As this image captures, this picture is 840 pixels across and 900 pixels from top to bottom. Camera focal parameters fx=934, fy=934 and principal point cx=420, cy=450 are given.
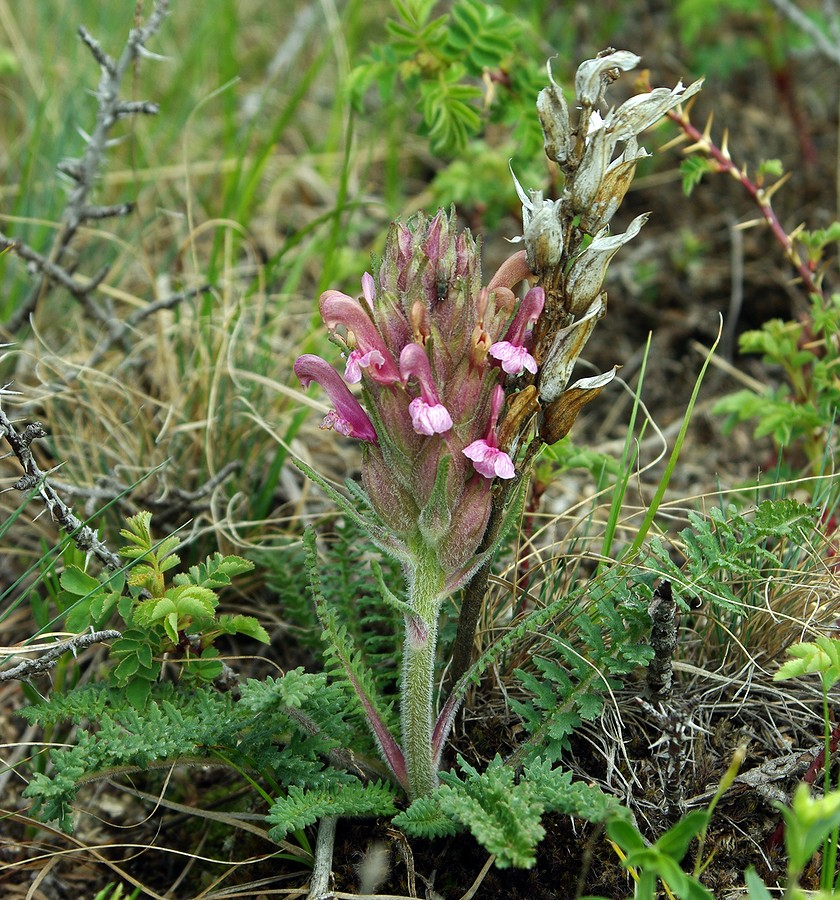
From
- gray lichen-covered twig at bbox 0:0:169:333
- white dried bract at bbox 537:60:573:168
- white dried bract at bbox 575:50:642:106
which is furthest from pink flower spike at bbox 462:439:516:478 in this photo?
gray lichen-covered twig at bbox 0:0:169:333

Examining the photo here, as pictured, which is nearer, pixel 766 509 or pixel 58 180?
pixel 766 509

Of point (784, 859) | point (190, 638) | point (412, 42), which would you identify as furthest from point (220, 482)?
point (784, 859)

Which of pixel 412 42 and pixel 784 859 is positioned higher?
pixel 412 42

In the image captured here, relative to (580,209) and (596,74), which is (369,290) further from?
(596,74)

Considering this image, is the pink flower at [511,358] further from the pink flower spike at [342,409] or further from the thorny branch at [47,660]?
the thorny branch at [47,660]

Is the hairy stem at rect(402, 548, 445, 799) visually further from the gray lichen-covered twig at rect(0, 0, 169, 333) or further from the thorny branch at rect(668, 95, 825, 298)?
the gray lichen-covered twig at rect(0, 0, 169, 333)

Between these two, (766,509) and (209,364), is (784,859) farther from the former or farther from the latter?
(209,364)
